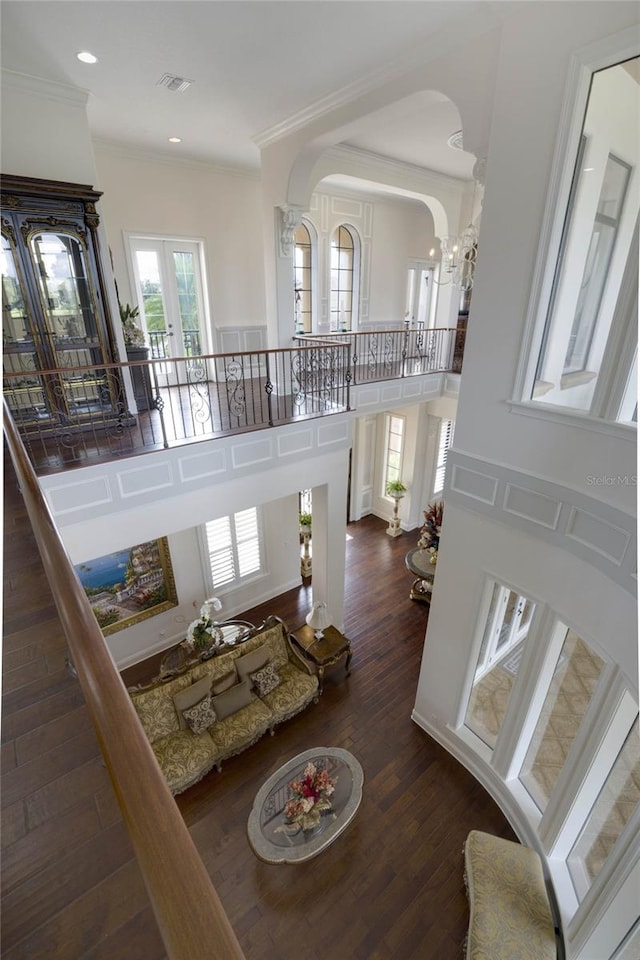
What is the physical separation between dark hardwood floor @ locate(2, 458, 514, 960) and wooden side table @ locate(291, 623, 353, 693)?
12.3 inches

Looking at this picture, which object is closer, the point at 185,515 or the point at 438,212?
the point at 185,515

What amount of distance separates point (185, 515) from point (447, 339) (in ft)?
19.8

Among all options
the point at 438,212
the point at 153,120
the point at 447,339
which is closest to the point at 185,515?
the point at 153,120

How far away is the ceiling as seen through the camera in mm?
3088

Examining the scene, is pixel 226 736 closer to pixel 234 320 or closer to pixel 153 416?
pixel 153 416

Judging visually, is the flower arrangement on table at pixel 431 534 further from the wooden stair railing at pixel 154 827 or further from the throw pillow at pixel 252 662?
the wooden stair railing at pixel 154 827

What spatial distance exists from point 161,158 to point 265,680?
24.0 ft

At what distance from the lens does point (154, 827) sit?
667 mm

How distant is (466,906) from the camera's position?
3615mm

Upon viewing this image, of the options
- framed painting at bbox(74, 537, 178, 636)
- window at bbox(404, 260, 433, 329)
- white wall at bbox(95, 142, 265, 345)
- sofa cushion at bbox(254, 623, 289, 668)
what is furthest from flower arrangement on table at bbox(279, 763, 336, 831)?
window at bbox(404, 260, 433, 329)

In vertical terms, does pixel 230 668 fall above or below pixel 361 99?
below

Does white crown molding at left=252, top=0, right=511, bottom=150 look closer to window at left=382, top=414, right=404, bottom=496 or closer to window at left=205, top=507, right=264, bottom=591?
window at left=205, top=507, right=264, bottom=591

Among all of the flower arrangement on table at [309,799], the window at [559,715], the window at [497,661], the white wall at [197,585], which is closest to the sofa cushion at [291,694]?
the flower arrangement on table at [309,799]

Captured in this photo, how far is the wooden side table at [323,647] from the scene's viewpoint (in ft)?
18.9
